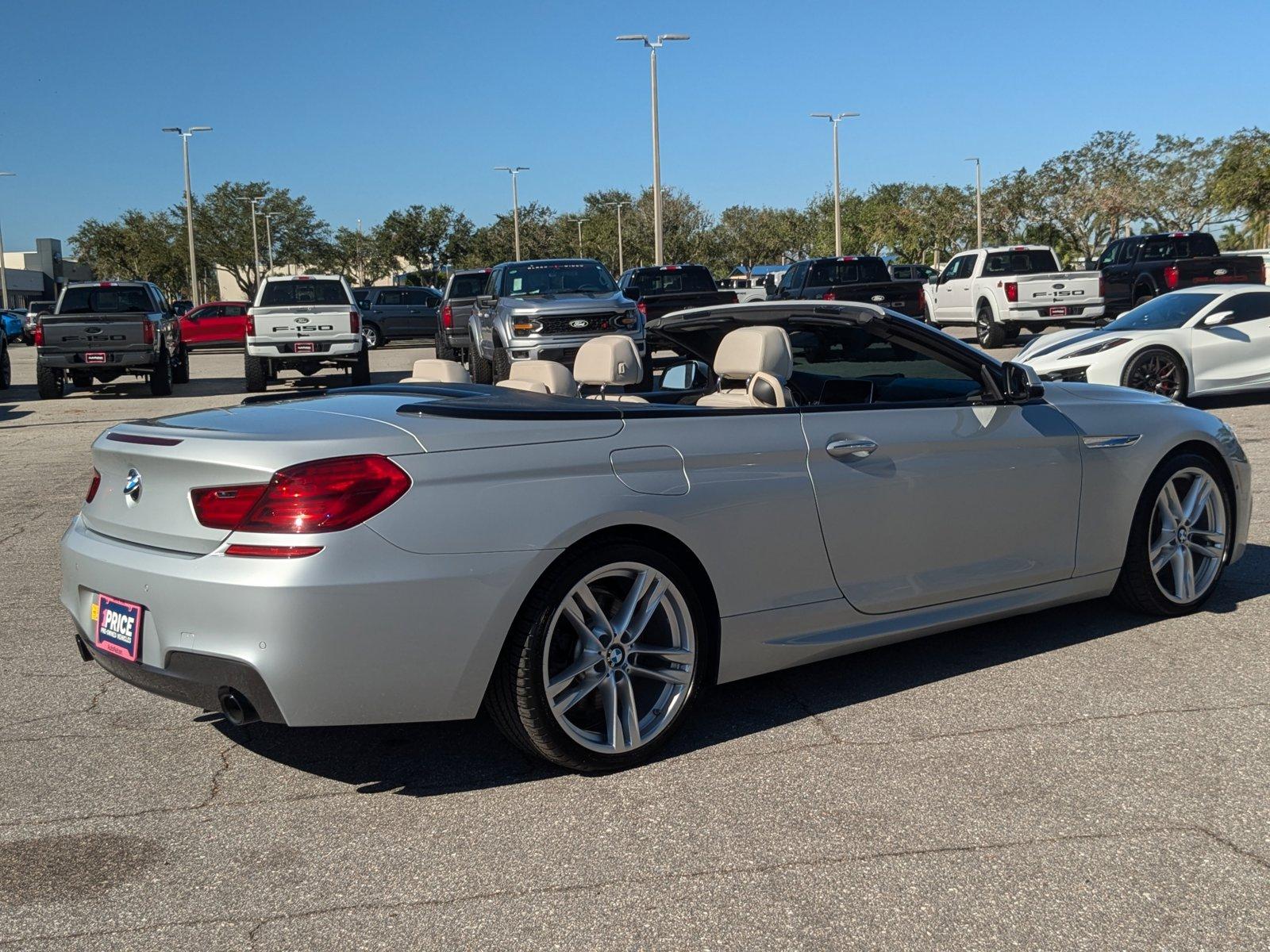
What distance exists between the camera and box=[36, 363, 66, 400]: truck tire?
21.5 metres

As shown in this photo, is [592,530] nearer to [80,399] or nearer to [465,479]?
[465,479]

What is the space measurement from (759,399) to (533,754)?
1561 millimetres

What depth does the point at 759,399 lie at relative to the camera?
15.8 feet

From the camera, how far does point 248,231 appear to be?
8838 cm

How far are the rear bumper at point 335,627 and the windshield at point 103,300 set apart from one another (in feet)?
63.8

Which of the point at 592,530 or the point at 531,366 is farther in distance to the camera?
the point at 531,366

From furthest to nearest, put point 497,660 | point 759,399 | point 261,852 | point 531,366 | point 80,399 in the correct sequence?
point 80,399 < point 531,366 < point 759,399 < point 497,660 < point 261,852

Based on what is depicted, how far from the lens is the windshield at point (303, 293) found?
2241 centimetres

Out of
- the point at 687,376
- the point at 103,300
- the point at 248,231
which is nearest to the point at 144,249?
the point at 248,231

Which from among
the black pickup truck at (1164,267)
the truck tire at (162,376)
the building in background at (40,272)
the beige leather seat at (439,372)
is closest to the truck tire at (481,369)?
the truck tire at (162,376)

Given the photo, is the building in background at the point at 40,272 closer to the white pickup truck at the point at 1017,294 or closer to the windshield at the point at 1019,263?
the white pickup truck at the point at 1017,294

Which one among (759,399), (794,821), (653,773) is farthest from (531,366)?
(794,821)

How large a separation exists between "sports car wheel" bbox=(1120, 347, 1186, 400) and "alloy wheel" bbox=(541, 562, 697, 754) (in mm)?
11130

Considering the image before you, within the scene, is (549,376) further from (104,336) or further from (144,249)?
(144,249)
